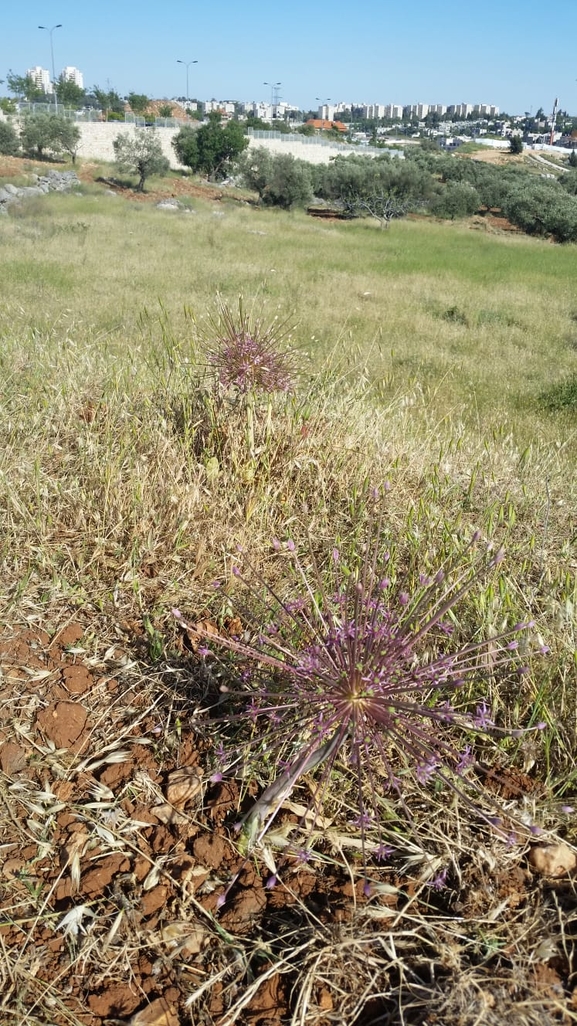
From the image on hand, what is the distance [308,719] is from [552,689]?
72 centimetres

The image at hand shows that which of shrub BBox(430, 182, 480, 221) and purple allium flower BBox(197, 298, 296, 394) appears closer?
purple allium flower BBox(197, 298, 296, 394)

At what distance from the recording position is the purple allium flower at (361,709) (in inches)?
54.1

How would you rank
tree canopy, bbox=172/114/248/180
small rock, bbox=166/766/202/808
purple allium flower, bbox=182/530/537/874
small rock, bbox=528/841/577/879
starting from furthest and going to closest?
tree canopy, bbox=172/114/248/180 < small rock, bbox=166/766/202/808 < small rock, bbox=528/841/577/879 < purple allium flower, bbox=182/530/537/874

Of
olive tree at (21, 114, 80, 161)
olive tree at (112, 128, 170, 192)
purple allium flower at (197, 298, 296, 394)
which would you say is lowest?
purple allium flower at (197, 298, 296, 394)

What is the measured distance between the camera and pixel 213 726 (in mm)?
1848

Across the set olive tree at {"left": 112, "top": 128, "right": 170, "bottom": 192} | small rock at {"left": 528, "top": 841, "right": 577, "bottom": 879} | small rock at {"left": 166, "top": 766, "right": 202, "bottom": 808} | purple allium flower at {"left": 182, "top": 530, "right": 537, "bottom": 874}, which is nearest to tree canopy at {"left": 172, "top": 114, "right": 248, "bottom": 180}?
olive tree at {"left": 112, "top": 128, "right": 170, "bottom": 192}

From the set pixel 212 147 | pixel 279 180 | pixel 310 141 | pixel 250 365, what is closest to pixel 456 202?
pixel 279 180

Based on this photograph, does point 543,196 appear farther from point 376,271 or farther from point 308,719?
point 308,719

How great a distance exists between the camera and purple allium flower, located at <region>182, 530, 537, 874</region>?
1374 mm

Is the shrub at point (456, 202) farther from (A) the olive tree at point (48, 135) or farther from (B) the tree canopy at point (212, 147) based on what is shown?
(A) the olive tree at point (48, 135)

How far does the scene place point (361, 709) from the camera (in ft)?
4.48

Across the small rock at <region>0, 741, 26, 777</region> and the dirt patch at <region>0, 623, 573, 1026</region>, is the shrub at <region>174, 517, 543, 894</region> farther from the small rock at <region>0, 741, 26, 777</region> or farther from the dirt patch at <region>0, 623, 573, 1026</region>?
the small rock at <region>0, 741, 26, 777</region>

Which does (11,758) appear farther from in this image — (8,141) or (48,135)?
(48,135)

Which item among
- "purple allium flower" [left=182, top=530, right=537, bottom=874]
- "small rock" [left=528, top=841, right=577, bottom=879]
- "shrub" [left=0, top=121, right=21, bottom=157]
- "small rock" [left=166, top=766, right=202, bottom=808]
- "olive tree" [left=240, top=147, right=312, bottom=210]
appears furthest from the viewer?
"shrub" [left=0, top=121, right=21, bottom=157]
